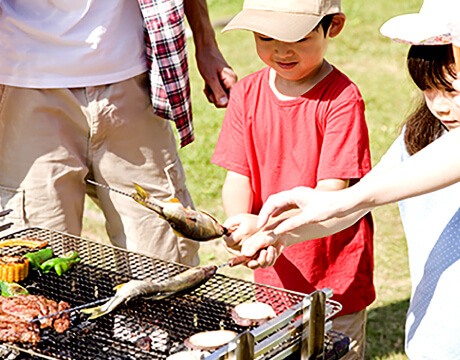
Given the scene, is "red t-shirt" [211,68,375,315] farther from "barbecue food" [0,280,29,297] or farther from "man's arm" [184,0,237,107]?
"barbecue food" [0,280,29,297]

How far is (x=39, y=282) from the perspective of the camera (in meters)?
3.26

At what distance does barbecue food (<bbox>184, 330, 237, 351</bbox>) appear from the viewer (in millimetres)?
2646

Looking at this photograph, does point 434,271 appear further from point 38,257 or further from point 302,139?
point 38,257

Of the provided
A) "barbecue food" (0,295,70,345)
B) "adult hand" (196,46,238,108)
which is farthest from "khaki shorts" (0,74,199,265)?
"barbecue food" (0,295,70,345)

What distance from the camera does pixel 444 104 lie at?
278cm

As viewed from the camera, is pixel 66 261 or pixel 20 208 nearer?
pixel 66 261

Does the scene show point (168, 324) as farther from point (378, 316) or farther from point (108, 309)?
point (378, 316)

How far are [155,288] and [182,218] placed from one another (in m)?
0.37

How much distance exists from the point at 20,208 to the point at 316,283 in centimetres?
169

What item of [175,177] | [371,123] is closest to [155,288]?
[175,177]

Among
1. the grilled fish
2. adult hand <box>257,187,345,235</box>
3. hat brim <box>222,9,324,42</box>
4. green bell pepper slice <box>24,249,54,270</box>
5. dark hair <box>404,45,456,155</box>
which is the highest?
hat brim <box>222,9,324,42</box>

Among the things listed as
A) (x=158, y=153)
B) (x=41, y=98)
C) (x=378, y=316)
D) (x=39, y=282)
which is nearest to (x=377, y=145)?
(x=378, y=316)

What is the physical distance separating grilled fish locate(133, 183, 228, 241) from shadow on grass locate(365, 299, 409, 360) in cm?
244

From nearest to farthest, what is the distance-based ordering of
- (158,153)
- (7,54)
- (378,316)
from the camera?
(7,54) < (158,153) < (378,316)
